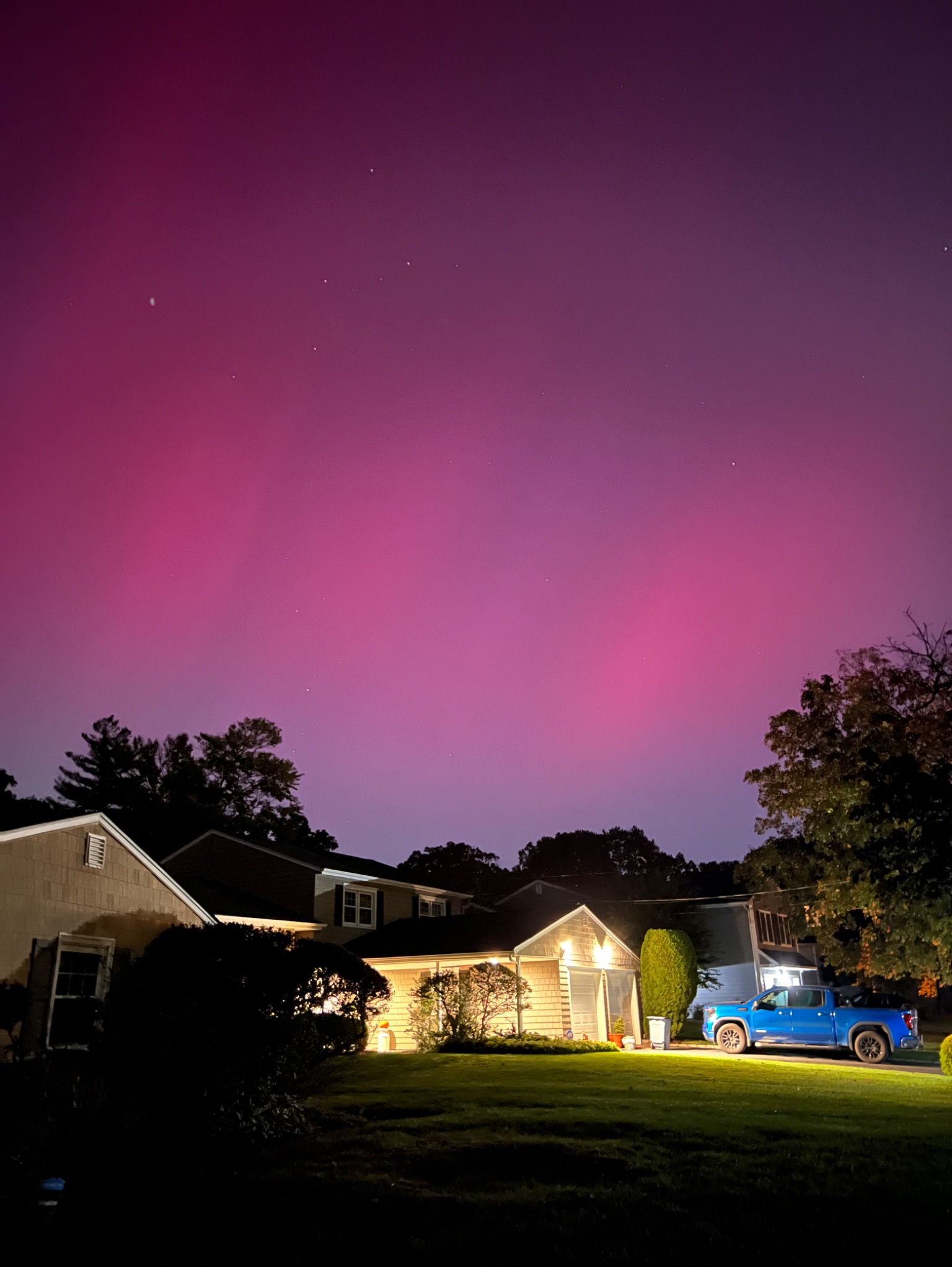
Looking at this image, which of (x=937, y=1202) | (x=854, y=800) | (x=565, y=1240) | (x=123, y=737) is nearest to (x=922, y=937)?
(x=854, y=800)

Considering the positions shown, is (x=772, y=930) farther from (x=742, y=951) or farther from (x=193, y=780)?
(x=193, y=780)

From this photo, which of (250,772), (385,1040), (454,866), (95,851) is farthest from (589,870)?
(95,851)

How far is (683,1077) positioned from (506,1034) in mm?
9625

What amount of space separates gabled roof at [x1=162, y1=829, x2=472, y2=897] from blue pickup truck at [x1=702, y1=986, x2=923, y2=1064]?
1209 centimetres

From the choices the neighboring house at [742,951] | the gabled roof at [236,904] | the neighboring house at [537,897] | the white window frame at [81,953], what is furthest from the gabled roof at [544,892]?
the white window frame at [81,953]

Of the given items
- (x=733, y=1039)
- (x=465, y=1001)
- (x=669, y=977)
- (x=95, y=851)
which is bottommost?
(x=733, y=1039)

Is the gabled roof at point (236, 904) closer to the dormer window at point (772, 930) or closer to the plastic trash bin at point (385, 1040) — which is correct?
the plastic trash bin at point (385, 1040)

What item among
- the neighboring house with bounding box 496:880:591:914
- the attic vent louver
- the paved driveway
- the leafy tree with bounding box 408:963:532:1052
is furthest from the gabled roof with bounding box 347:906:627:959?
the neighboring house with bounding box 496:880:591:914

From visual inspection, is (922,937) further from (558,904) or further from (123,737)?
(123,737)

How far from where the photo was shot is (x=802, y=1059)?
931 inches

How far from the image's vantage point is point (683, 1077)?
16688mm

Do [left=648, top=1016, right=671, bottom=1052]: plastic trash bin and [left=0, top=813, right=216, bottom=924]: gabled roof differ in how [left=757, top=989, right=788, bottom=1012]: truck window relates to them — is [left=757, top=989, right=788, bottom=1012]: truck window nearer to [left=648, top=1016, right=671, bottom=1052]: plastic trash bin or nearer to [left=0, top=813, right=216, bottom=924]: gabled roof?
[left=648, top=1016, right=671, bottom=1052]: plastic trash bin

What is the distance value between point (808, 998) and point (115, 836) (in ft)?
57.9

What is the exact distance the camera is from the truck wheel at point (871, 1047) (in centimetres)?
2333
